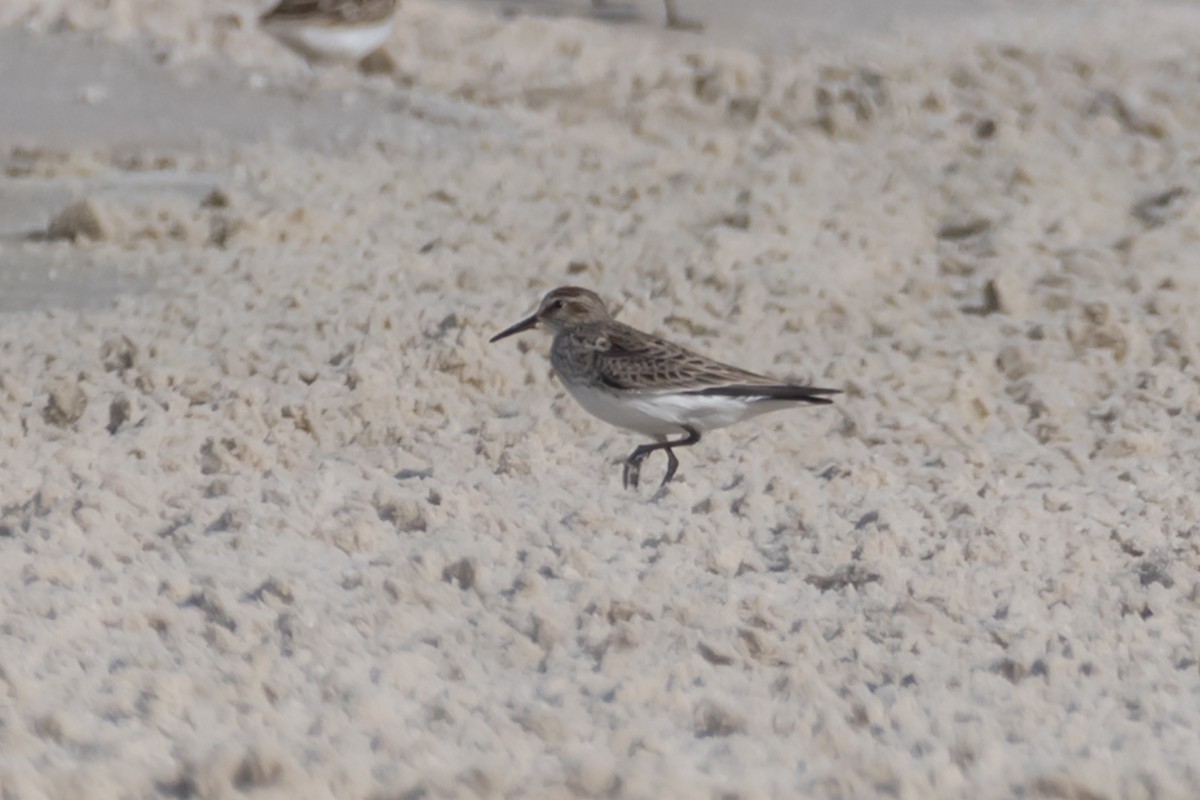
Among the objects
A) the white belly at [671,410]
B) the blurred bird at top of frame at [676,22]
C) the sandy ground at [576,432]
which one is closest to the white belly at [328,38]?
the sandy ground at [576,432]

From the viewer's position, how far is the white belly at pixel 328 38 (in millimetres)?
11062

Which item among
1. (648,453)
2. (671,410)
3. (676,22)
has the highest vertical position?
(671,410)

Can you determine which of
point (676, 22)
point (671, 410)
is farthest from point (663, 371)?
point (676, 22)

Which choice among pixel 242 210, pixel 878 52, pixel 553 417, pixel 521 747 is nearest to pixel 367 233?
pixel 242 210

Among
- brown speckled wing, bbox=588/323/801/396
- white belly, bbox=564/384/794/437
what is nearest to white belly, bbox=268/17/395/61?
brown speckled wing, bbox=588/323/801/396

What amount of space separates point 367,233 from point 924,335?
2.53 metres

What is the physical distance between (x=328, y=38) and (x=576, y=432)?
17.7ft

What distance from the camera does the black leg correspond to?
5.81m

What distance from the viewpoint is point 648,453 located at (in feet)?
19.4

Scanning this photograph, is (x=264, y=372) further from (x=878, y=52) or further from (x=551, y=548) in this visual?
(x=878, y=52)

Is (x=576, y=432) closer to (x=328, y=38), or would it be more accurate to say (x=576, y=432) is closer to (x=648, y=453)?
(x=648, y=453)

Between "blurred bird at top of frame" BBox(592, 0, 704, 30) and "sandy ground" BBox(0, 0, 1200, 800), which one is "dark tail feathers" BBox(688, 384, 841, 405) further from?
"blurred bird at top of frame" BBox(592, 0, 704, 30)

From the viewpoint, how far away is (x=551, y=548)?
17.0 ft

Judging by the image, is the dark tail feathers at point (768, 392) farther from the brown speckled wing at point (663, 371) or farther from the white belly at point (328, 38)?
the white belly at point (328, 38)
